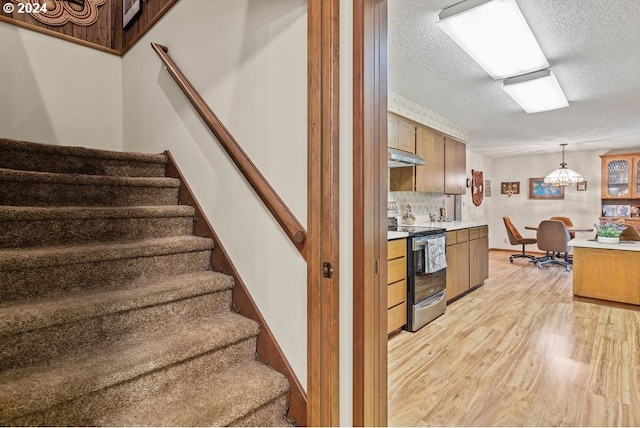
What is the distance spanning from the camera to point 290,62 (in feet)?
4.40

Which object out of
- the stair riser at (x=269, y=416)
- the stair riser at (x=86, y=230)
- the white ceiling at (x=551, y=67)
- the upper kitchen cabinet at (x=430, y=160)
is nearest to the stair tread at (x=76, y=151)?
the stair riser at (x=86, y=230)

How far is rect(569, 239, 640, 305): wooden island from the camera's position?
12.0ft

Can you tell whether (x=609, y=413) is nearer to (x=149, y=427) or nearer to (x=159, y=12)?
(x=149, y=427)

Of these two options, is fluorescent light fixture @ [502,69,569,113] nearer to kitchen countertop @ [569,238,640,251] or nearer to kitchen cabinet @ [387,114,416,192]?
kitchen cabinet @ [387,114,416,192]

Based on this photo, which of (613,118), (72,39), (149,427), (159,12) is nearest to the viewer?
(149,427)

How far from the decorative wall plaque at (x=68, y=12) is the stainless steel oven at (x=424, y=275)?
351 cm

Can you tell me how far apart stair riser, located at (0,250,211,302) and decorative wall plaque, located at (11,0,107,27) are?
2.47 meters

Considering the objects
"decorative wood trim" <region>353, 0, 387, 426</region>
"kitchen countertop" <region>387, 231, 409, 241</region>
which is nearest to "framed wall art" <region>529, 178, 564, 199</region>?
"kitchen countertop" <region>387, 231, 409, 241</region>

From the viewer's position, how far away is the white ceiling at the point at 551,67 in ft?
6.80

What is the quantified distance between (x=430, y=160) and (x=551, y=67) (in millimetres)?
1594

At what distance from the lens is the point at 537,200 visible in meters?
7.49

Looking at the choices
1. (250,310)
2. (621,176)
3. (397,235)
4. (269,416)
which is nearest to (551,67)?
(397,235)

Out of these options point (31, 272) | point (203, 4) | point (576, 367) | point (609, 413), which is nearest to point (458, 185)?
point (576, 367)

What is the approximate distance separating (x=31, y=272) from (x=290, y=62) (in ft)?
4.43
